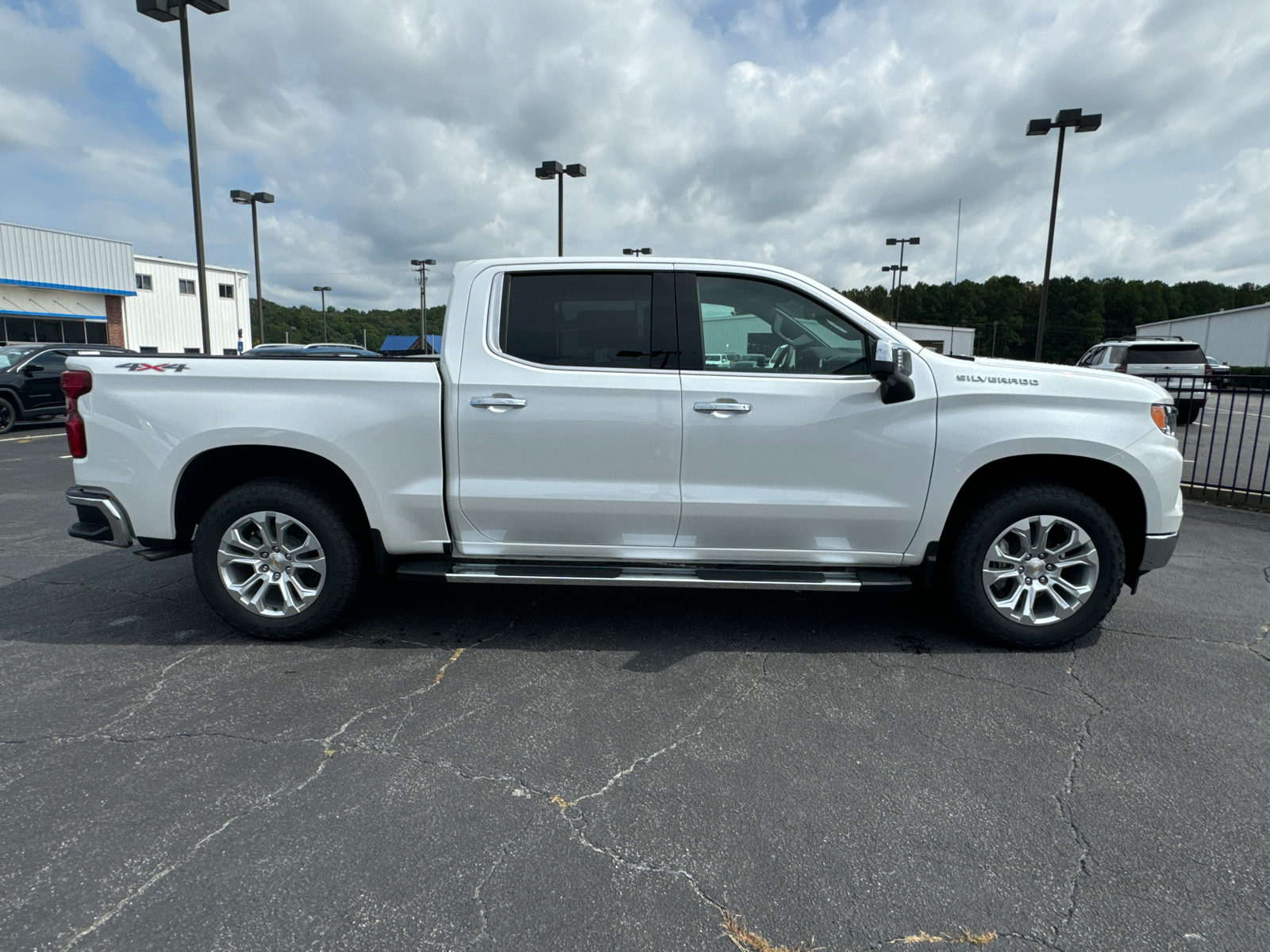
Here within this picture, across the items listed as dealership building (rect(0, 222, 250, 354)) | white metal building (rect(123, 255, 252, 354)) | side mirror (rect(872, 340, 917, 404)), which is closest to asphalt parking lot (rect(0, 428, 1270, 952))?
side mirror (rect(872, 340, 917, 404))

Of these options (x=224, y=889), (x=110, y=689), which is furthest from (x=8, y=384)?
(x=224, y=889)

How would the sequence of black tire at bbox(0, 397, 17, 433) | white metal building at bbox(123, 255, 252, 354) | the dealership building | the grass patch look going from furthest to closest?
white metal building at bbox(123, 255, 252, 354) → the dealership building → black tire at bbox(0, 397, 17, 433) → the grass patch

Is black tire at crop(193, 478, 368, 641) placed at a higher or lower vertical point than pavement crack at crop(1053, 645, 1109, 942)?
higher

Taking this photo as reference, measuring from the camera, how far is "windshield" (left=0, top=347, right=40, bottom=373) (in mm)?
13914

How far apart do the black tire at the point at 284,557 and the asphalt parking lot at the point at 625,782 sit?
5.7 inches

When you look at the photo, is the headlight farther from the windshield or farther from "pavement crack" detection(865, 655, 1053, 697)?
the windshield

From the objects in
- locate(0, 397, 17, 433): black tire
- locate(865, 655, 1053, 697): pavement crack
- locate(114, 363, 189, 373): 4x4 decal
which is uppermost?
locate(114, 363, 189, 373): 4x4 decal

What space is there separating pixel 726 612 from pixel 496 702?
1640mm

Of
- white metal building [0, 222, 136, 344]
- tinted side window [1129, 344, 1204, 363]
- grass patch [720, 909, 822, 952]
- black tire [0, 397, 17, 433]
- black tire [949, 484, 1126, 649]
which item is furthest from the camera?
white metal building [0, 222, 136, 344]

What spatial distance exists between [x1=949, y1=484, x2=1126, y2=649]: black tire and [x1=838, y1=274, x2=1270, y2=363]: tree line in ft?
332

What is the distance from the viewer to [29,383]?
1406cm

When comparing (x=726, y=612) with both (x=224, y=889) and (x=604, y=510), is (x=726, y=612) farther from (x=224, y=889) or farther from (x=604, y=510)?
(x=224, y=889)

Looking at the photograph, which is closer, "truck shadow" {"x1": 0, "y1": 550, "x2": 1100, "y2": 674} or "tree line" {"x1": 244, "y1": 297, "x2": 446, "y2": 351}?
"truck shadow" {"x1": 0, "y1": 550, "x2": 1100, "y2": 674}

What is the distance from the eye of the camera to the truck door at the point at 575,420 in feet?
11.9
